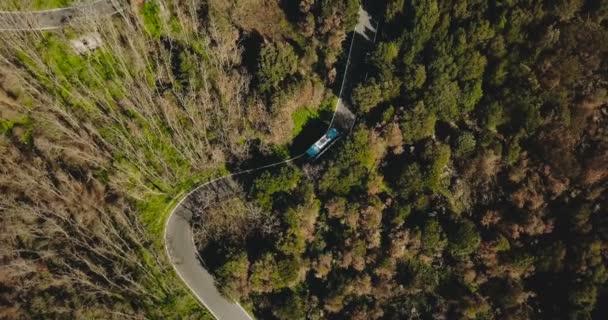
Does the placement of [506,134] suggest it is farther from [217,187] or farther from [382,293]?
[217,187]

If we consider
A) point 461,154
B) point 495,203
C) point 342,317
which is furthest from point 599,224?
point 342,317

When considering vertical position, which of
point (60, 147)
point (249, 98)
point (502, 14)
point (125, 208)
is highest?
point (502, 14)

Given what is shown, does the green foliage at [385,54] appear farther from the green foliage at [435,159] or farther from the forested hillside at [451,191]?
the green foliage at [435,159]

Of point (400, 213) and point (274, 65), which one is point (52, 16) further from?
point (400, 213)

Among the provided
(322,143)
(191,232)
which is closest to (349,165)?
(322,143)

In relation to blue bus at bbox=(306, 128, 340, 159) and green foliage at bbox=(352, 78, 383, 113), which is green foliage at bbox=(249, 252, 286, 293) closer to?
blue bus at bbox=(306, 128, 340, 159)

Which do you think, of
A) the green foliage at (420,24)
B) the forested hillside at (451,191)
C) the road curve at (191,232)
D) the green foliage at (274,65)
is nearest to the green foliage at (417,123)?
the forested hillside at (451,191)
